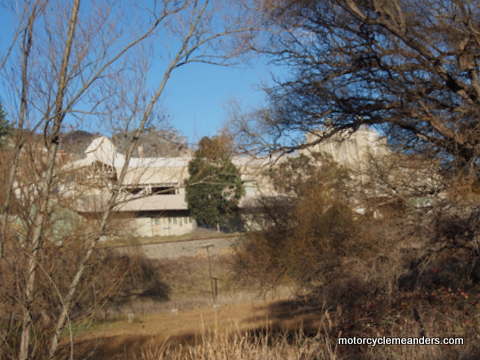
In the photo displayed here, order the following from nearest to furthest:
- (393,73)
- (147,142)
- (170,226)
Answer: (147,142) → (393,73) → (170,226)

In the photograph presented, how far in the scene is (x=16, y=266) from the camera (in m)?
4.01

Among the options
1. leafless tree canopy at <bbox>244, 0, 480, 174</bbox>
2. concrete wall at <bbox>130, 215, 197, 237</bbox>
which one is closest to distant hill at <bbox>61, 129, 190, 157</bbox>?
leafless tree canopy at <bbox>244, 0, 480, 174</bbox>

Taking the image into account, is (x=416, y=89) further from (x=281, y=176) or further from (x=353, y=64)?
(x=281, y=176)

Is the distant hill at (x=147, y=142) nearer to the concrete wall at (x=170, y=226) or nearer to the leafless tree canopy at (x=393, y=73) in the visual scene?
the leafless tree canopy at (x=393, y=73)

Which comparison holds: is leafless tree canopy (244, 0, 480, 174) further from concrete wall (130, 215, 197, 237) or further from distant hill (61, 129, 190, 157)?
concrete wall (130, 215, 197, 237)

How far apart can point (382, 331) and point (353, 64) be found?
4937 mm

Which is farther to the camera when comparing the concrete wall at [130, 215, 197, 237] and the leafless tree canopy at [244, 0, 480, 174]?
the concrete wall at [130, 215, 197, 237]

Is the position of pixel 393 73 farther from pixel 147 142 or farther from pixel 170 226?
pixel 170 226

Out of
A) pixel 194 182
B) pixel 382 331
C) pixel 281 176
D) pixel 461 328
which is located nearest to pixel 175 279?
pixel 281 176

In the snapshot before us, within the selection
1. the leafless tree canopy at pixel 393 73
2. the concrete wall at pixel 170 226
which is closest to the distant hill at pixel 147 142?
the leafless tree canopy at pixel 393 73

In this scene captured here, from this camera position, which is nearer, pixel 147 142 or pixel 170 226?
pixel 147 142

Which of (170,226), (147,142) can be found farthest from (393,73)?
(170,226)

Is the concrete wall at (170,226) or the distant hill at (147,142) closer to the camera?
the distant hill at (147,142)

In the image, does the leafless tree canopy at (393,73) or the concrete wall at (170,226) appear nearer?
the leafless tree canopy at (393,73)
